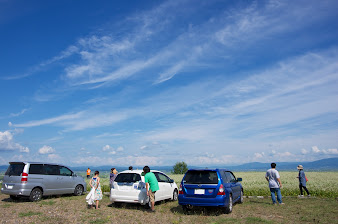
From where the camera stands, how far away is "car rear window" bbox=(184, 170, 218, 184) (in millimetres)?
10883

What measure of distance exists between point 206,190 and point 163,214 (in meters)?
2.18

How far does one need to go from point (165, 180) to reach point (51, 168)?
6.75 meters

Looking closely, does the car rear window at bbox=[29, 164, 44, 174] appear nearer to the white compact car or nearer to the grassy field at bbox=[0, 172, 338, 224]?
the grassy field at bbox=[0, 172, 338, 224]

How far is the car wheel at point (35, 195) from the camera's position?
14002 mm

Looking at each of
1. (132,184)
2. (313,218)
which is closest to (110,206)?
(132,184)

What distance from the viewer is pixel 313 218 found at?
10023 mm

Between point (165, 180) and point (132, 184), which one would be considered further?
point (165, 180)

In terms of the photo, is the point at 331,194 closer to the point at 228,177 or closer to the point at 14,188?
the point at 228,177

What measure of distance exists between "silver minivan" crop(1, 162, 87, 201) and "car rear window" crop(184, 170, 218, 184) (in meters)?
8.43

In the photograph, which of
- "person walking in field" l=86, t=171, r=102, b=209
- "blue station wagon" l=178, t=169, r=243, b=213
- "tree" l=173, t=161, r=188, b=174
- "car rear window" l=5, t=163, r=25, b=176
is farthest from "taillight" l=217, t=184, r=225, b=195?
"tree" l=173, t=161, r=188, b=174

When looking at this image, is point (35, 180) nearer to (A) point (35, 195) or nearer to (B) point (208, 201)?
(A) point (35, 195)

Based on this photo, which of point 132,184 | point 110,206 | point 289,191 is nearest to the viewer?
point 132,184

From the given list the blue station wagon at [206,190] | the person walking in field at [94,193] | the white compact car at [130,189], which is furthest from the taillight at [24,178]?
the blue station wagon at [206,190]

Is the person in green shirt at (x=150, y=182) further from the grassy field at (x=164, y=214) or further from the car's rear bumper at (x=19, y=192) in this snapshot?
the car's rear bumper at (x=19, y=192)
